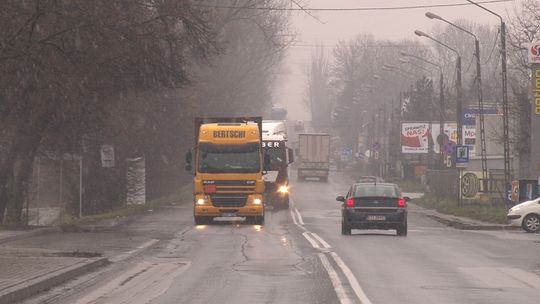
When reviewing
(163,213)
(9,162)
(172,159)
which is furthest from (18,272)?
(172,159)

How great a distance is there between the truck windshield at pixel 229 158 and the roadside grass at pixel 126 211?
469 centimetres

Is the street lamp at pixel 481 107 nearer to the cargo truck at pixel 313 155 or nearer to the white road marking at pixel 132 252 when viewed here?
the white road marking at pixel 132 252

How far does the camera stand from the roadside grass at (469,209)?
40997 millimetres

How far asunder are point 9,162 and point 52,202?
2466 cm

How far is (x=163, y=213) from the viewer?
1810 inches

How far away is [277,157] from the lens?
49406 mm

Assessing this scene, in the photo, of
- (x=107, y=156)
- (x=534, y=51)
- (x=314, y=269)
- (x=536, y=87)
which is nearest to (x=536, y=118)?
(x=536, y=87)

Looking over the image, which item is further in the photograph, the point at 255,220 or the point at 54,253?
the point at 255,220

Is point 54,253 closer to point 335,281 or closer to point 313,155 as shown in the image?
point 335,281

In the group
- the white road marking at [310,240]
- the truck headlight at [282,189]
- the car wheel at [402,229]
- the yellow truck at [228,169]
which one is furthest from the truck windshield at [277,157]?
the car wheel at [402,229]

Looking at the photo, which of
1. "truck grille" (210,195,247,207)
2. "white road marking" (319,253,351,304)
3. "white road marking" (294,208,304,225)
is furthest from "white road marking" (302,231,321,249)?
"white road marking" (294,208,304,225)

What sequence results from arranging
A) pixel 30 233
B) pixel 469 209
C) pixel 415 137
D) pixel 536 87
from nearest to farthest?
pixel 30 233 < pixel 536 87 < pixel 469 209 < pixel 415 137

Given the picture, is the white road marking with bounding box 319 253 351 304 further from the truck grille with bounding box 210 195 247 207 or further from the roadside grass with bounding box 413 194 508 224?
the roadside grass with bounding box 413 194 508 224

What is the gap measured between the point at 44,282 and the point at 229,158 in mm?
19506
